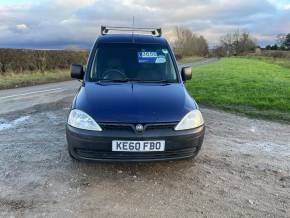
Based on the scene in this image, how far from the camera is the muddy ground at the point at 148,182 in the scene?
4.18 meters

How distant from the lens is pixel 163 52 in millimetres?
6848

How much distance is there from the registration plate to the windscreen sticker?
6.75 feet

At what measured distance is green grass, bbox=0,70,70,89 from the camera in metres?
20.1

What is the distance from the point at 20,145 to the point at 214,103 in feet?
21.2

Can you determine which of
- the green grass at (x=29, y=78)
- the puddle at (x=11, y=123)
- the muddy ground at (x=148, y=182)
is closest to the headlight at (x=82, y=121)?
the muddy ground at (x=148, y=182)

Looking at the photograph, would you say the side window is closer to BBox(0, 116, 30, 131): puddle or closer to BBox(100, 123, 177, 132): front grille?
BBox(100, 123, 177, 132): front grille

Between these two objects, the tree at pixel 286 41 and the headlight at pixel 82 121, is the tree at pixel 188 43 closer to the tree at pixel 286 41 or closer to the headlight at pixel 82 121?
the tree at pixel 286 41

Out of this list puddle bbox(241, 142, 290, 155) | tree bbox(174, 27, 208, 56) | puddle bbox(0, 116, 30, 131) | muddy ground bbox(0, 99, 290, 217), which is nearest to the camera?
muddy ground bbox(0, 99, 290, 217)

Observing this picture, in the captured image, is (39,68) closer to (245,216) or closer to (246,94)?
(246,94)

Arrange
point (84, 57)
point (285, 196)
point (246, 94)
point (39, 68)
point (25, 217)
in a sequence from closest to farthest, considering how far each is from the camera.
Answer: point (25, 217) < point (285, 196) < point (246, 94) < point (39, 68) < point (84, 57)

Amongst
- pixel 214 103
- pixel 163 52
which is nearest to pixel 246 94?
pixel 214 103

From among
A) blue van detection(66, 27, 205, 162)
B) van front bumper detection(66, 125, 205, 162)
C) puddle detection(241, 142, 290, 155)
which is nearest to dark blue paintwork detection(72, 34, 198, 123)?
blue van detection(66, 27, 205, 162)

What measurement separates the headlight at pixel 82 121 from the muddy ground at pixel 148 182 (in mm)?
683

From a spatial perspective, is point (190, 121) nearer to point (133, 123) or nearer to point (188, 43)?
point (133, 123)
